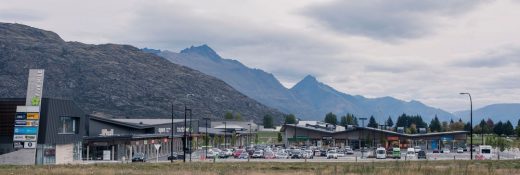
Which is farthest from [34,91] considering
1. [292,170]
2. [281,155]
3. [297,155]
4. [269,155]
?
[297,155]

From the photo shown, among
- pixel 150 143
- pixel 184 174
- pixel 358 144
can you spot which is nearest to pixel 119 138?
pixel 150 143

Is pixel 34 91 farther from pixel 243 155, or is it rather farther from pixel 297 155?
pixel 297 155

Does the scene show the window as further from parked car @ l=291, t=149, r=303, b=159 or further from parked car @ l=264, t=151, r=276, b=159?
parked car @ l=291, t=149, r=303, b=159

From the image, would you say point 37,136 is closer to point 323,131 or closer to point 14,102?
point 14,102

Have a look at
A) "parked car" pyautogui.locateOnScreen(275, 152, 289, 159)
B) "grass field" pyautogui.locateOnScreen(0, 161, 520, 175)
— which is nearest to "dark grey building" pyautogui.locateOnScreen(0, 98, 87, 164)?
"grass field" pyautogui.locateOnScreen(0, 161, 520, 175)

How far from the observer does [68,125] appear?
81.8 meters

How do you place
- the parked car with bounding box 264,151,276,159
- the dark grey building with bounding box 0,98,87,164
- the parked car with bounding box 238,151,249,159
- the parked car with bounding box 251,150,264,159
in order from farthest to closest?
the parked car with bounding box 251,150,264,159 → the parked car with bounding box 238,151,249,159 → the parked car with bounding box 264,151,276,159 → the dark grey building with bounding box 0,98,87,164

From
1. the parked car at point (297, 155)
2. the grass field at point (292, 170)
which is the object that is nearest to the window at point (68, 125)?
the grass field at point (292, 170)

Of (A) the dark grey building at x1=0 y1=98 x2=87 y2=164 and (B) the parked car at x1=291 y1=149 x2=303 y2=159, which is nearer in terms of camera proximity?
(A) the dark grey building at x1=0 y1=98 x2=87 y2=164

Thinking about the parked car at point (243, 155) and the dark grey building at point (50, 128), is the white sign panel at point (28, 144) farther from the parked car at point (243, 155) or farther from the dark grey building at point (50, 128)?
the parked car at point (243, 155)

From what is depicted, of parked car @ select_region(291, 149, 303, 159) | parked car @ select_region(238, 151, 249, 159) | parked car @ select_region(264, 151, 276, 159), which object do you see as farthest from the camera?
parked car @ select_region(291, 149, 303, 159)

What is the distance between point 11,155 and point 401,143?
114 m

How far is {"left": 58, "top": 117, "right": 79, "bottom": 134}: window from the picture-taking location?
7981 centimetres

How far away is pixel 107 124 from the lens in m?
127
